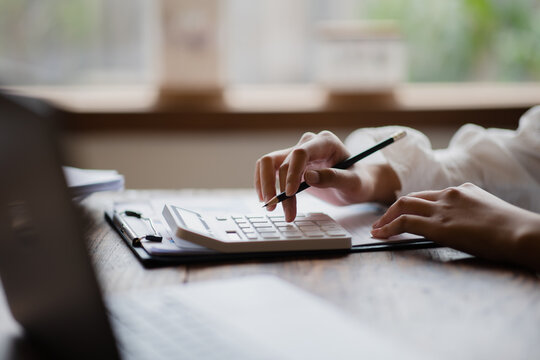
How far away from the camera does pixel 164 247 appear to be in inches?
26.4

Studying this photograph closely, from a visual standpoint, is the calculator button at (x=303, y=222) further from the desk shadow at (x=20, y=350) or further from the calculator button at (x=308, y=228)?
the desk shadow at (x=20, y=350)

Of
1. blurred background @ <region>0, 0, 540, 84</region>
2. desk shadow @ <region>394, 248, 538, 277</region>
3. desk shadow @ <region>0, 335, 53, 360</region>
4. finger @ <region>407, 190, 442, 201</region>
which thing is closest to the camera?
desk shadow @ <region>0, 335, 53, 360</region>

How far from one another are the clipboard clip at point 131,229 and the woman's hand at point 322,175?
0.15 m

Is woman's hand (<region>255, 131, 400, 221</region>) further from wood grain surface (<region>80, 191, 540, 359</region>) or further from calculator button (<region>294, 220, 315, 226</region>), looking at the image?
wood grain surface (<region>80, 191, 540, 359</region>)

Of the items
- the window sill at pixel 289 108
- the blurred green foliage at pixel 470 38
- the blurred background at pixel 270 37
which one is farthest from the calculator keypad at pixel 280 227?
the blurred green foliage at pixel 470 38

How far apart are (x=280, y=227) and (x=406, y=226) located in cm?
15

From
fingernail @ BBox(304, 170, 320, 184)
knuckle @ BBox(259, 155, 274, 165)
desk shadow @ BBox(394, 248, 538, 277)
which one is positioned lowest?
desk shadow @ BBox(394, 248, 538, 277)

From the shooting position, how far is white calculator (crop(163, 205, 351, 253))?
0.67 m

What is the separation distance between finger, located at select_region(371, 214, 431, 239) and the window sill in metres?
1.16

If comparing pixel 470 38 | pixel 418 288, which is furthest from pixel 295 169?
pixel 470 38

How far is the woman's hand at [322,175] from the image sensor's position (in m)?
0.77

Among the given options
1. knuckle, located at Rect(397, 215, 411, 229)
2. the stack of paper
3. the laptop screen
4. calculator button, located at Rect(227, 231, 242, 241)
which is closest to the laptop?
the laptop screen

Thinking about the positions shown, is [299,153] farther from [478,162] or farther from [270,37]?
[270,37]

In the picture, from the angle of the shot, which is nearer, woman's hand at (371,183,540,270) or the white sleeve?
woman's hand at (371,183,540,270)
